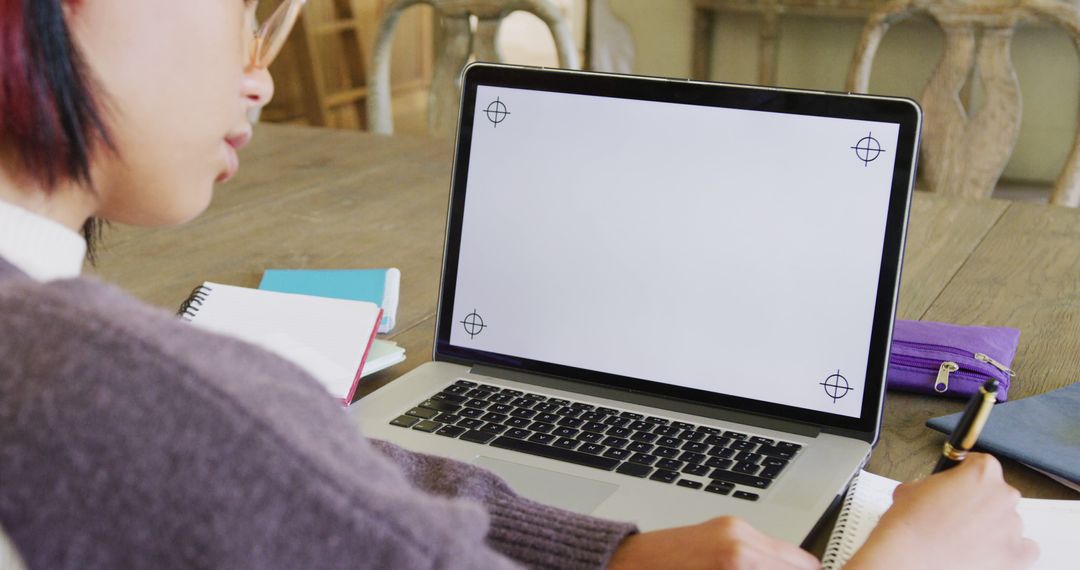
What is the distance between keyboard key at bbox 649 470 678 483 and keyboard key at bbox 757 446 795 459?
0.08 meters

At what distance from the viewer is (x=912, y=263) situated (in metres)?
1.30

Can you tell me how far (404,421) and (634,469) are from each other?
195 mm

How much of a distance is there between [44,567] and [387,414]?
0.49m

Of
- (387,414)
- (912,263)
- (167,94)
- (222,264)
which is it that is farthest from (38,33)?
(912,263)

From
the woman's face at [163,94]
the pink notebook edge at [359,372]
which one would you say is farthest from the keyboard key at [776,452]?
the woman's face at [163,94]

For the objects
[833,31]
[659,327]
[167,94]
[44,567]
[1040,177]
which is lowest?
[1040,177]

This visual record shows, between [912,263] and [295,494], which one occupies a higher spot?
[295,494]

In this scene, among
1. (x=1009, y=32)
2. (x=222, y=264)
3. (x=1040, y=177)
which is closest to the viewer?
(x=222, y=264)

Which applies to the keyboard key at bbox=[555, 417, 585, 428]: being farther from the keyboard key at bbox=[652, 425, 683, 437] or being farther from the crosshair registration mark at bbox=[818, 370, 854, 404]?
the crosshair registration mark at bbox=[818, 370, 854, 404]

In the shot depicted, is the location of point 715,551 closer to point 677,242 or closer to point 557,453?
point 557,453

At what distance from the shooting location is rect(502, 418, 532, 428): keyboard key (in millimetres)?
880

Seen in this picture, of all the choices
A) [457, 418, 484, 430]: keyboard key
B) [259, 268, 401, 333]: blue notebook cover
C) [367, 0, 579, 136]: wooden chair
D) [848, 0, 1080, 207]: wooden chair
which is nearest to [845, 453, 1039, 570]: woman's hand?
[457, 418, 484, 430]: keyboard key

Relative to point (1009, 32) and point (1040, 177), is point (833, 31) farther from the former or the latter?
point (1009, 32)

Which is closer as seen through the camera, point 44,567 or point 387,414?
point 44,567
